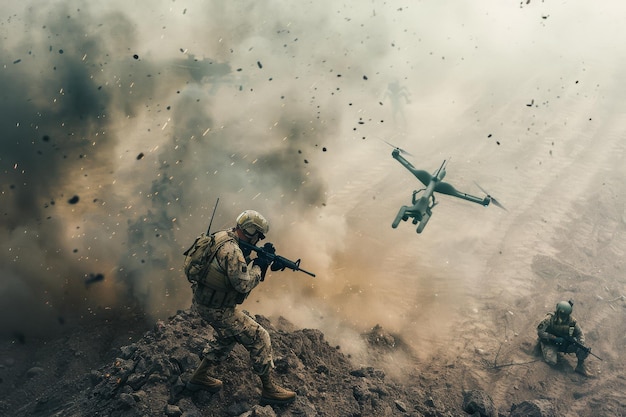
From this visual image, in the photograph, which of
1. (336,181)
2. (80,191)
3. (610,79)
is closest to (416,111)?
(336,181)

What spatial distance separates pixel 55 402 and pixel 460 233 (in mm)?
9887

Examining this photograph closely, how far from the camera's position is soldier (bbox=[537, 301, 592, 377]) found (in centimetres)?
926

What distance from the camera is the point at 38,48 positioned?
13633mm

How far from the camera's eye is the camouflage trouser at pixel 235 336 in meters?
5.83

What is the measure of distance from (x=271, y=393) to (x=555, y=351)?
20.2 ft

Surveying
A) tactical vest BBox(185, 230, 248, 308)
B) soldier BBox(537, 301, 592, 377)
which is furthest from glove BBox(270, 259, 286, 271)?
soldier BBox(537, 301, 592, 377)

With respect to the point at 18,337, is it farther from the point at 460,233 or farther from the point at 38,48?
the point at 460,233

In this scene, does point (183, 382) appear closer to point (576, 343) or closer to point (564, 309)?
point (564, 309)

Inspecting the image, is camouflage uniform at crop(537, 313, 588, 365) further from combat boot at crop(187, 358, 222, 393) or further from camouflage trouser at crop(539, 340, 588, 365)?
combat boot at crop(187, 358, 222, 393)

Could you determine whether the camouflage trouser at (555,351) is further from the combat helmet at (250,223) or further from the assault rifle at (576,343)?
the combat helmet at (250,223)

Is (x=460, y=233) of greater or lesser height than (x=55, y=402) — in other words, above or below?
above

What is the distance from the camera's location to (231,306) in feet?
19.3

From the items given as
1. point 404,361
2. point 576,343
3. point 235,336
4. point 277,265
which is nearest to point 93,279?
point 235,336

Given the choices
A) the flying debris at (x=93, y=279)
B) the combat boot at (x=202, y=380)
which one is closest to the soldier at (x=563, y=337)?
the combat boot at (x=202, y=380)
